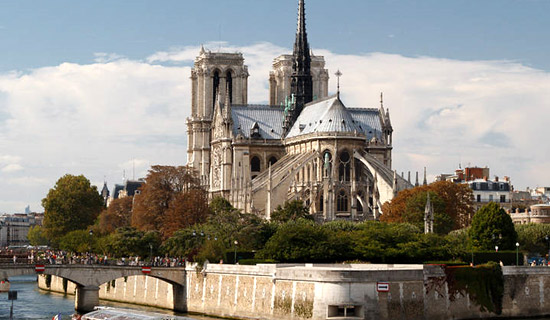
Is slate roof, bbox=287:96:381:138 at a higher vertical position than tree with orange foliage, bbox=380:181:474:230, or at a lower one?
higher

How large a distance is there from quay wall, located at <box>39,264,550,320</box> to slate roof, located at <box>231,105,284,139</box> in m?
52.6

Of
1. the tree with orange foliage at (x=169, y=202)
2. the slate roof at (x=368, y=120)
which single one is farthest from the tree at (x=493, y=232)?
the slate roof at (x=368, y=120)

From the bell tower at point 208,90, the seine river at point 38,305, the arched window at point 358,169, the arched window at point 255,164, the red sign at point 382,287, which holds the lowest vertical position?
the seine river at point 38,305

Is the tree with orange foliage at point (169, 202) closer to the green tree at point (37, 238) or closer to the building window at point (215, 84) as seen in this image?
the building window at point (215, 84)

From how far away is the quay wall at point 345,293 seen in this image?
56.7m

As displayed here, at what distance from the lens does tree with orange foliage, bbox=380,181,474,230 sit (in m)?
91.6

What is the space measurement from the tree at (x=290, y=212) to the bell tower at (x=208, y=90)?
35.8 meters

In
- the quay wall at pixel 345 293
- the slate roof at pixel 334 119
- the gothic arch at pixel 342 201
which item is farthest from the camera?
the slate roof at pixel 334 119

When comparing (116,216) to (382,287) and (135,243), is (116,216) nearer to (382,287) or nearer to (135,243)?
(135,243)

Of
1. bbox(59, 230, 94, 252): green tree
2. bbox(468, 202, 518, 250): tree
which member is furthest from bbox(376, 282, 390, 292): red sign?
bbox(59, 230, 94, 252): green tree

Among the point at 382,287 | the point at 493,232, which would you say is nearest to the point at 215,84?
the point at 493,232

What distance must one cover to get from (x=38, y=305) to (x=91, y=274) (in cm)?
786

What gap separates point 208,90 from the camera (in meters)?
137

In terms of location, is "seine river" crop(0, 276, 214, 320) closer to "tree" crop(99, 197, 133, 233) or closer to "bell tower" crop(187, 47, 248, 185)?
"tree" crop(99, 197, 133, 233)
